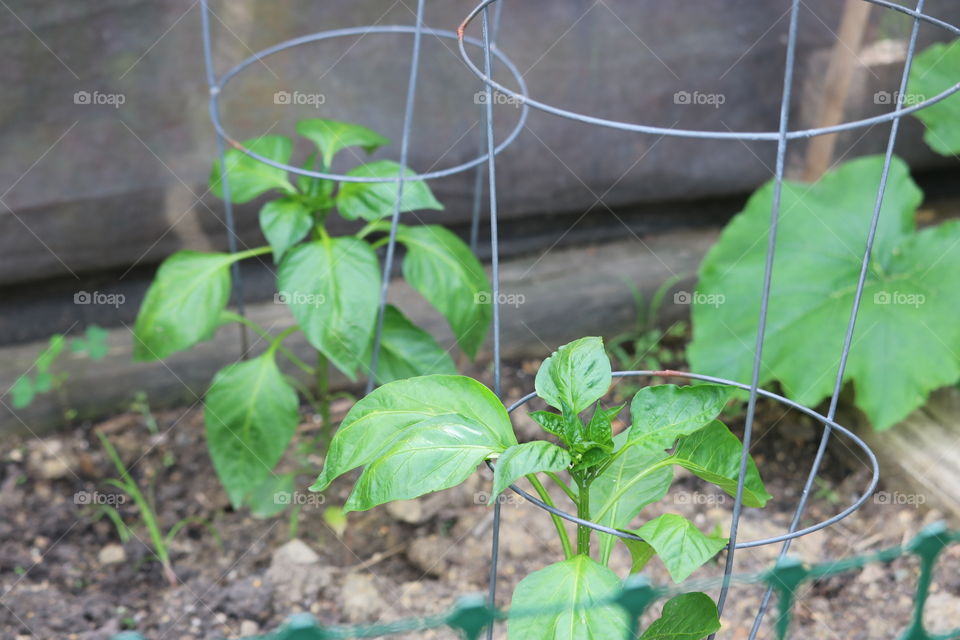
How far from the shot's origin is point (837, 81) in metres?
2.78

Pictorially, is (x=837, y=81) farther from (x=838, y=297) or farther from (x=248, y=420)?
(x=248, y=420)

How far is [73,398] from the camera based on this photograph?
2.42 meters

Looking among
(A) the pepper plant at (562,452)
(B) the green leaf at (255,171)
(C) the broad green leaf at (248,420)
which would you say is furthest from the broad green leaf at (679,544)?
(B) the green leaf at (255,171)

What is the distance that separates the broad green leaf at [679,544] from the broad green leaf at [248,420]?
3.14 ft

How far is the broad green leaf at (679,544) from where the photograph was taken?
1146 mm

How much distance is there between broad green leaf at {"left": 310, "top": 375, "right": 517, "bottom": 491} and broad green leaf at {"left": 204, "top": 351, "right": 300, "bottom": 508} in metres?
0.66

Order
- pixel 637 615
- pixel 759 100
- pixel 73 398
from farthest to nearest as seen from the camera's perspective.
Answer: pixel 759 100, pixel 73 398, pixel 637 615

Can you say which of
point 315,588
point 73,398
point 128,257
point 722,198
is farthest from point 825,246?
point 73,398

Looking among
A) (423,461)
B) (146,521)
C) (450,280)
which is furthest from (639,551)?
(146,521)

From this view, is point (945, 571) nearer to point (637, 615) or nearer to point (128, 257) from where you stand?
point (637, 615)

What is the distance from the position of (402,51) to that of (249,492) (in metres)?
1.14

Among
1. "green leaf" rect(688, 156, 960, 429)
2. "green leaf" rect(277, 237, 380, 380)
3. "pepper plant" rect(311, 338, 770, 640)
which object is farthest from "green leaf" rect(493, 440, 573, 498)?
"green leaf" rect(688, 156, 960, 429)

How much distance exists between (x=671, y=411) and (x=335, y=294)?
73 centimetres

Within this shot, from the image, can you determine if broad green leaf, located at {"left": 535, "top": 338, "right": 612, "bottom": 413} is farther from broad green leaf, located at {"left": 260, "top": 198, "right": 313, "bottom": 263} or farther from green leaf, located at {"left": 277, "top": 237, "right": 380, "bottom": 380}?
broad green leaf, located at {"left": 260, "top": 198, "right": 313, "bottom": 263}
